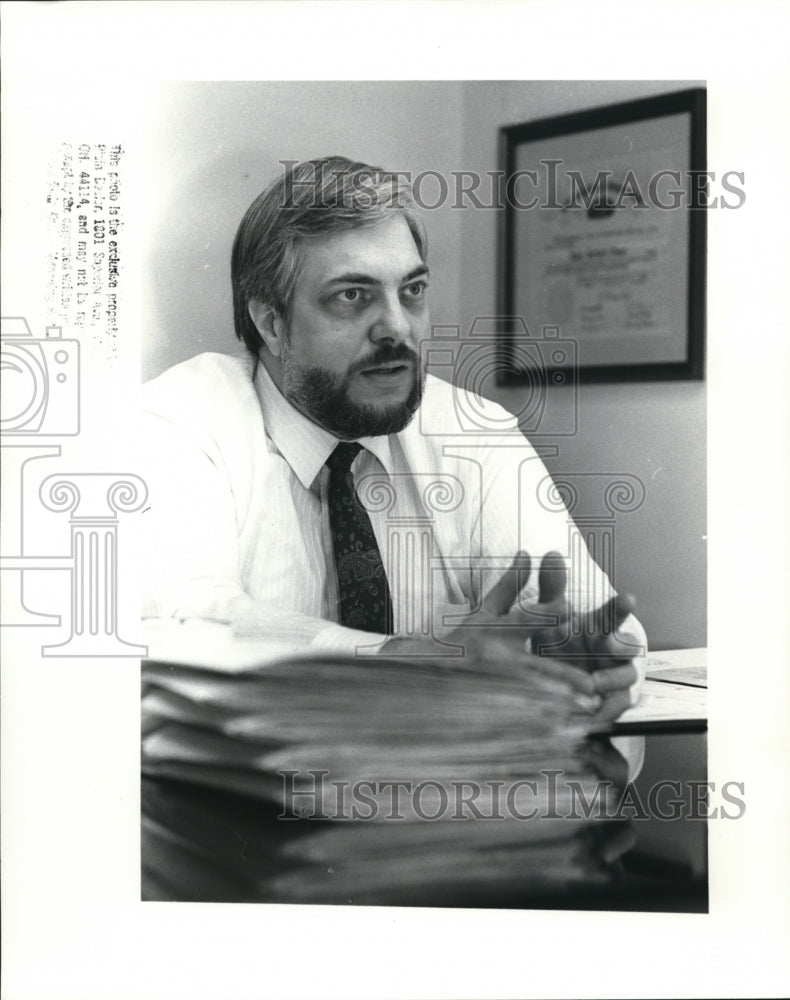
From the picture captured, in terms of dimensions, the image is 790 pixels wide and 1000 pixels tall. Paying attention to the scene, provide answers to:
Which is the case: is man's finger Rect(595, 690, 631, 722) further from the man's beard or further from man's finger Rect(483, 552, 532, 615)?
the man's beard

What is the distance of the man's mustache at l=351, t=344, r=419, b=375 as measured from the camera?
3.49ft

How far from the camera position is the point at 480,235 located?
1060 mm

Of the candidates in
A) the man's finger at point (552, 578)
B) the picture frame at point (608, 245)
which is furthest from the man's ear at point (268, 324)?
the man's finger at point (552, 578)

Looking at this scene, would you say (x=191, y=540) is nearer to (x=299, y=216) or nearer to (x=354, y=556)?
(x=354, y=556)

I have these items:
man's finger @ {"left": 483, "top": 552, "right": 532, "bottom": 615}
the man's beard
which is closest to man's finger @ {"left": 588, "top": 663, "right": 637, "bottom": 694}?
man's finger @ {"left": 483, "top": 552, "right": 532, "bottom": 615}

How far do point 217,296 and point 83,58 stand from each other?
28 cm

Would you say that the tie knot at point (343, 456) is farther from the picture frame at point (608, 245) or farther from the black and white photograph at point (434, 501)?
the picture frame at point (608, 245)

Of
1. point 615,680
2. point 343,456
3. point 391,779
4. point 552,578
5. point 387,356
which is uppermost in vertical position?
point 387,356

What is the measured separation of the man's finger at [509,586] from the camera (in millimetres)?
1059

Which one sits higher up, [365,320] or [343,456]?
[365,320]

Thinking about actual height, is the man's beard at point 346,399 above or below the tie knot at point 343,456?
above

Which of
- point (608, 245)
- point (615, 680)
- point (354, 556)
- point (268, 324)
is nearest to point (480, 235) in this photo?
point (608, 245)

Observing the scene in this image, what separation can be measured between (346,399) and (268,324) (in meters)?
0.11

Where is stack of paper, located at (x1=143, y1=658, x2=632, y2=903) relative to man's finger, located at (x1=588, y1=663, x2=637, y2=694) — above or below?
below
